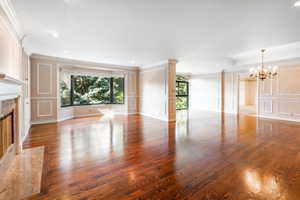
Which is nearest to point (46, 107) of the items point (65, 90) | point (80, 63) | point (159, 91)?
point (65, 90)

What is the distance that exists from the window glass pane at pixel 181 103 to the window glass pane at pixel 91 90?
15.3 feet

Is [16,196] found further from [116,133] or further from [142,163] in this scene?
[116,133]

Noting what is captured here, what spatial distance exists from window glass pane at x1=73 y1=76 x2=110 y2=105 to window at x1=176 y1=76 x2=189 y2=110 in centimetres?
471

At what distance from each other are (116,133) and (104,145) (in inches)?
36.9

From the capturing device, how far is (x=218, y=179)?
1976 millimetres

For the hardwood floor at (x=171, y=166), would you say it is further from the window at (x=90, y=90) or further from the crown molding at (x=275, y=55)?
the crown molding at (x=275, y=55)

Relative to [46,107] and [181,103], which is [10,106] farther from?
[181,103]

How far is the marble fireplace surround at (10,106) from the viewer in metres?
1.93

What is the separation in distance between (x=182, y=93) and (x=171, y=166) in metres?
8.54

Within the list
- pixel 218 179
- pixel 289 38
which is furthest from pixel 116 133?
pixel 289 38

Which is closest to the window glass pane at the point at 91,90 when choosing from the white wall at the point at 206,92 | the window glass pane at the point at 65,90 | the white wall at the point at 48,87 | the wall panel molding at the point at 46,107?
the window glass pane at the point at 65,90

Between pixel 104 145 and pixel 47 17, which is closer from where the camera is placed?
pixel 47 17

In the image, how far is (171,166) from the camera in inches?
91.7

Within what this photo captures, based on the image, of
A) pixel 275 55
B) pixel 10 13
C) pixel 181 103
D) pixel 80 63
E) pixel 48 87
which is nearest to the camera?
pixel 10 13
